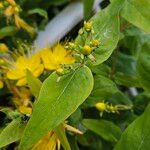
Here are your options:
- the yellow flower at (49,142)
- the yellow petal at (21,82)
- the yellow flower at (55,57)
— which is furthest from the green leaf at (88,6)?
the yellow flower at (49,142)

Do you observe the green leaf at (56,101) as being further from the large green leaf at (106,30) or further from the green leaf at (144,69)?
the green leaf at (144,69)

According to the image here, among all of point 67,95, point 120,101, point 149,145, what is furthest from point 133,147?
point 120,101

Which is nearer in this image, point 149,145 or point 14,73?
point 149,145

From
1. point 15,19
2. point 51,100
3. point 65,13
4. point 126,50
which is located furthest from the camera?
point 65,13

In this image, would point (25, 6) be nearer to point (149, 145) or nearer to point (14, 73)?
point (14, 73)

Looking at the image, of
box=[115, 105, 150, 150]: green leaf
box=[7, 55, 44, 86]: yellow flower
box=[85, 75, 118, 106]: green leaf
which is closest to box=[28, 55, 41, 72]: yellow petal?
box=[7, 55, 44, 86]: yellow flower

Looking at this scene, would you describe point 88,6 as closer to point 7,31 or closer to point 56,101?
point 7,31
